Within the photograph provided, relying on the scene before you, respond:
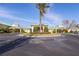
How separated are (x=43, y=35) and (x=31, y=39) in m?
0.24

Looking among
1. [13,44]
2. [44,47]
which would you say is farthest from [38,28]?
[13,44]

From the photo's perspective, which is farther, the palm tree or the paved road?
the paved road

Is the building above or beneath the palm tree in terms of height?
beneath

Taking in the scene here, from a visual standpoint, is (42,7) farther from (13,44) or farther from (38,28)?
(13,44)

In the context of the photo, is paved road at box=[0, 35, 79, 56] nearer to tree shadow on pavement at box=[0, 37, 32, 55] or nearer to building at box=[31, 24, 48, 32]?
tree shadow on pavement at box=[0, 37, 32, 55]

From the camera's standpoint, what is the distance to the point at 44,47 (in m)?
3.67

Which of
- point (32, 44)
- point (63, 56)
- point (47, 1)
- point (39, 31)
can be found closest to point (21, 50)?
point (32, 44)

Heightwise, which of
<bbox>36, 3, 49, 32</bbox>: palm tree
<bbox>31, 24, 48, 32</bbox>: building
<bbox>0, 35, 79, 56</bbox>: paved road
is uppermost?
<bbox>36, 3, 49, 32</bbox>: palm tree

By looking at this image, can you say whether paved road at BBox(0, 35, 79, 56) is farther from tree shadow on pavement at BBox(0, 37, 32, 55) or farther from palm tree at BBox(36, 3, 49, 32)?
palm tree at BBox(36, 3, 49, 32)

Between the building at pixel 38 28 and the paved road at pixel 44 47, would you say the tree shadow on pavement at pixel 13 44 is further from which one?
the building at pixel 38 28

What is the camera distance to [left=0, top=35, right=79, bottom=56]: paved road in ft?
11.9

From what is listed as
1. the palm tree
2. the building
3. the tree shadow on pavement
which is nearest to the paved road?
the tree shadow on pavement

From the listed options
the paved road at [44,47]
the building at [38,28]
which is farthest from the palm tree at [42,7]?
the paved road at [44,47]

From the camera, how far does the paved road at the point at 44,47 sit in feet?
11.9
